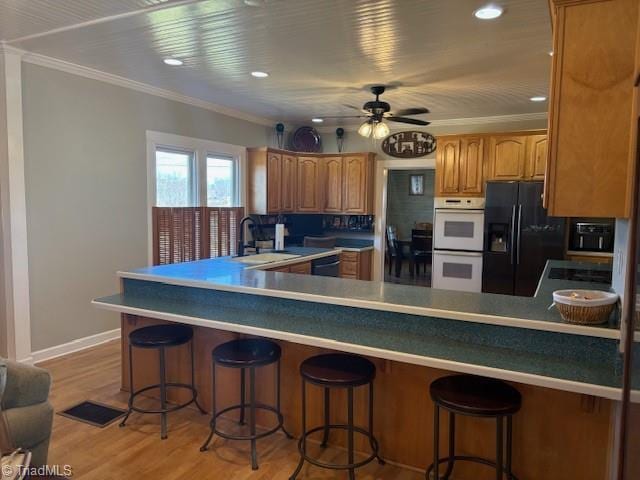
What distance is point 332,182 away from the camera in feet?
21.6

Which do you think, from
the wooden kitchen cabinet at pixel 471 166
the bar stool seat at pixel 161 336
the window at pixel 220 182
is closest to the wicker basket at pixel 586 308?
the bar stool seat at pixel 161 336

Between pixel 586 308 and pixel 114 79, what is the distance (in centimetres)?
422

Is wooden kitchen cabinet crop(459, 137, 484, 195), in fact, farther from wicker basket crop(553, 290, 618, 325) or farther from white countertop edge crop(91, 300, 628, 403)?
white countertop edge crop(91, 300, 628, 403)

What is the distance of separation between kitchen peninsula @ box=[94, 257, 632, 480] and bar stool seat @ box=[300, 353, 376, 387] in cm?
11

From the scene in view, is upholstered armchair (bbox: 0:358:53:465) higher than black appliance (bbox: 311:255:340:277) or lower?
lower

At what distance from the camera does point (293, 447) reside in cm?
260

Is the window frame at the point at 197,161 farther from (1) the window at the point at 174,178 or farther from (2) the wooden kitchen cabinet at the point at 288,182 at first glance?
(2) the wooden kitchen cabinet at the point at 288,182

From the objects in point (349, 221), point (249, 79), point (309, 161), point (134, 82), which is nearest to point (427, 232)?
point (349, 221)

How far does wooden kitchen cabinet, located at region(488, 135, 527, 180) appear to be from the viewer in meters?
5.24

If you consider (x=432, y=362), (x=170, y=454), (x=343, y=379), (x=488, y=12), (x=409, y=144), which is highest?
(x=488, y=12)

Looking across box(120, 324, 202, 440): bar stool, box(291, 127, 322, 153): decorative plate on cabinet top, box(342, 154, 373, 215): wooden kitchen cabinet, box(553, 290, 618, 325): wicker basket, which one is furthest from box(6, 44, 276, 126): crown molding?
box(553, 290, 618, 325): wicker basket

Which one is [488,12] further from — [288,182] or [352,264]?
[352,264]

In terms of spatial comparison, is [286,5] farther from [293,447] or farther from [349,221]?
[349,221]

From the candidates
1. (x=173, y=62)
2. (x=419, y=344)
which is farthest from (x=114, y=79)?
(x=419, y=344)
